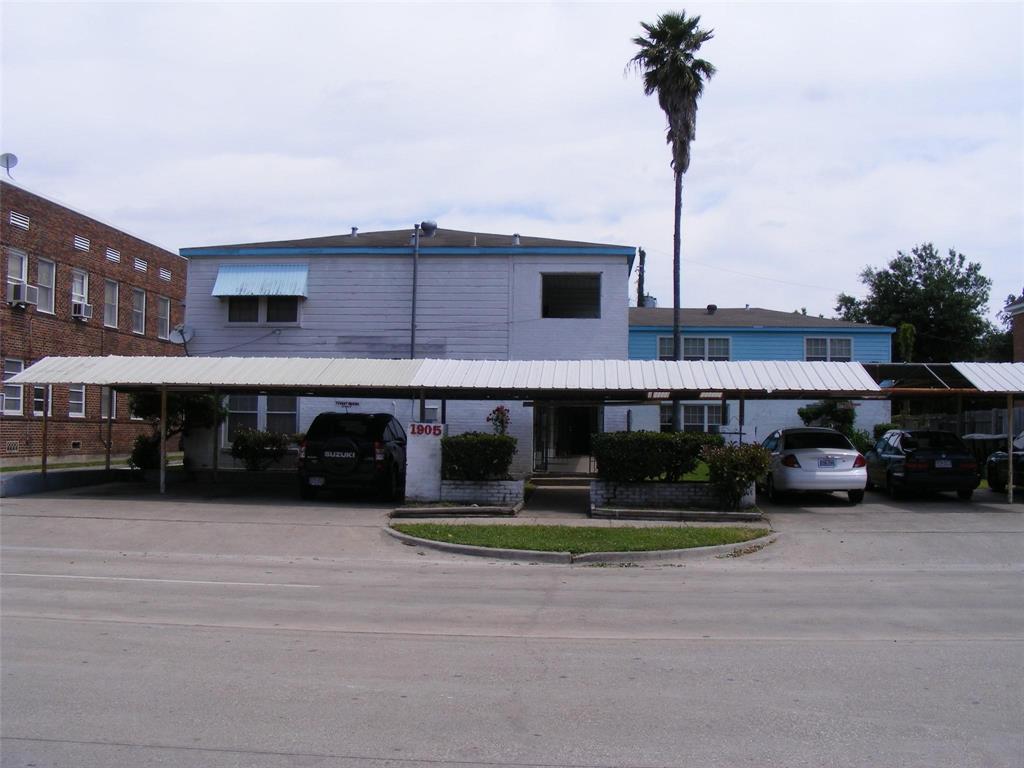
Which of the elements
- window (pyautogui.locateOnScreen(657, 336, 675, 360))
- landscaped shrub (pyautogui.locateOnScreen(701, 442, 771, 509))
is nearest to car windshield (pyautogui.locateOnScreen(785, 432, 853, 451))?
landscaped shrub (pyautogui.locateOnScreen(701, 442, 771, 509))

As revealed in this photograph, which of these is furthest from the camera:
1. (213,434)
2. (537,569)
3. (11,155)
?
(11,155)

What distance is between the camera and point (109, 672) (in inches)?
261

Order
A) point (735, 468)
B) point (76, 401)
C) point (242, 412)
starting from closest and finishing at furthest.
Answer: point (735, 468) < point (242, 412) < point (76, 401)

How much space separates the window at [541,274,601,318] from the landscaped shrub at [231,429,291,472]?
8.55 metres

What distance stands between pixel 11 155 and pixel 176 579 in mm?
23163

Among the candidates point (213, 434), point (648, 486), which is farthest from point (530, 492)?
point (213, 434)

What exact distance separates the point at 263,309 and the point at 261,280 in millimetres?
939

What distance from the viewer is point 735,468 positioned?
55.3ft

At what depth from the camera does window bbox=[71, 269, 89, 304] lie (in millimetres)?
31188

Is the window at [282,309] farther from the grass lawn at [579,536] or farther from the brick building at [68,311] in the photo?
the grass lawn at [579,536]

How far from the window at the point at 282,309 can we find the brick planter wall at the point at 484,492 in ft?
35.7

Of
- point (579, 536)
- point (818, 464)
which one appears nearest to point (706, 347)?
point (818, 464)

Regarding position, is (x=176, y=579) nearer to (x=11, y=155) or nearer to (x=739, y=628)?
(x=739, y=628)

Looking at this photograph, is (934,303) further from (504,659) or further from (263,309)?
(504,659)
